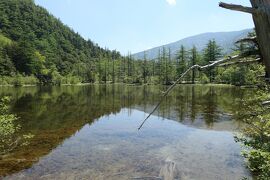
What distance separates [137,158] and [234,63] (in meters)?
15.6

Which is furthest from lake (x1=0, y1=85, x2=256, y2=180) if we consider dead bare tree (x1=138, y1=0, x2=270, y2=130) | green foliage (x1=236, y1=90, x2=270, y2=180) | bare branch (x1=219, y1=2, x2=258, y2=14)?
bare branch (x1=219, y1=2, x2=258, y2=14)

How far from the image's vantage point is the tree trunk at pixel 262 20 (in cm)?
340

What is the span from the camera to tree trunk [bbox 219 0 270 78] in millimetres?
3402

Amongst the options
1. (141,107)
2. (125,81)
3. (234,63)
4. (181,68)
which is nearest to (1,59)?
(125,81)

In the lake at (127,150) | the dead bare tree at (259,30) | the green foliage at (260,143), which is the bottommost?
the lake at (127,150)

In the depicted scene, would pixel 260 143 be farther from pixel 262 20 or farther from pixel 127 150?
pixel 127 150

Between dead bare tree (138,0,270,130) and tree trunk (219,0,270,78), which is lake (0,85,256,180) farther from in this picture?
tree trunk (219,0,270,78)

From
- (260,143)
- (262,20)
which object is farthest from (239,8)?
(260,143)

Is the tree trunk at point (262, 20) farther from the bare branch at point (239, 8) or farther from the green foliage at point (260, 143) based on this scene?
the green foliage at point (260, 143)

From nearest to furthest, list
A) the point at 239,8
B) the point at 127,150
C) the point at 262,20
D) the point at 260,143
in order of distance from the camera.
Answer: the point at 239,8 < the point at 262,20 < the point at 260,143 < the point at 127,150

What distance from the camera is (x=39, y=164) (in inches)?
691

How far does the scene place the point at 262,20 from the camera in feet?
11.6

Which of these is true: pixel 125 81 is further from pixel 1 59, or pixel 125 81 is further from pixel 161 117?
pixel 161 117

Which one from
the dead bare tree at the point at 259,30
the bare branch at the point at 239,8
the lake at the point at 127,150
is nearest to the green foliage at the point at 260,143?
the lake at the point at 127,150
